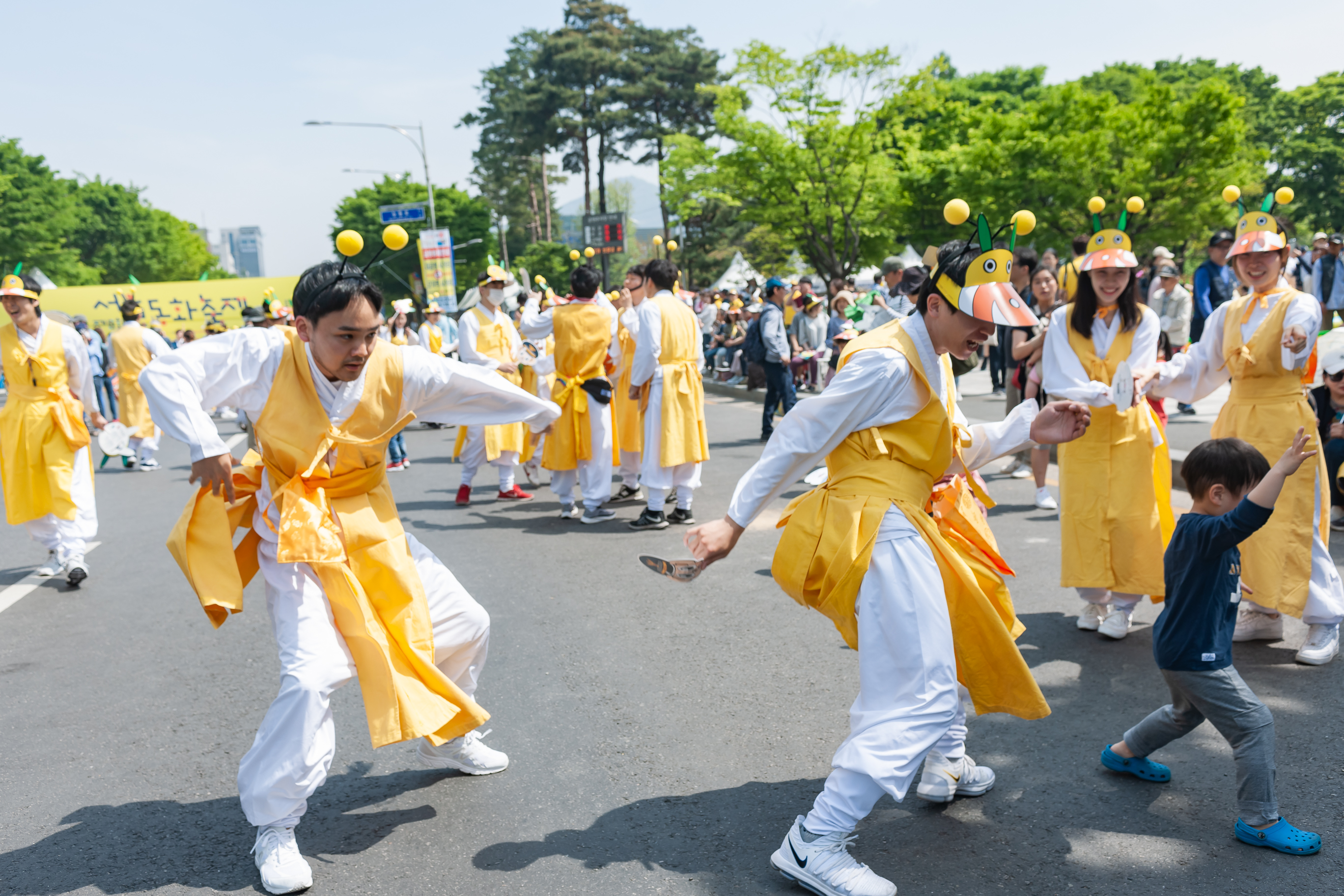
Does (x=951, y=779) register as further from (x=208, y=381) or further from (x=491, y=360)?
(x=491, y=360)

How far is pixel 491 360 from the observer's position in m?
9.52

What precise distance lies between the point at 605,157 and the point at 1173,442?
4158 cm

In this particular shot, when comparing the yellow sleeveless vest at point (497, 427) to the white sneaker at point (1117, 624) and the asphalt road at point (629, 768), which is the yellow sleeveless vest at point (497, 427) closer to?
the asphalt road at point (629, 768)

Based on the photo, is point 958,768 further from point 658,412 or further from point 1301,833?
point 658,412

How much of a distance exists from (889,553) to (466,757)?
5.86ft

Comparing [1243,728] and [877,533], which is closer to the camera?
[877,533]

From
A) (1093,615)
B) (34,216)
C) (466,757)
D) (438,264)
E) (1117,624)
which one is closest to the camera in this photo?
(466,757)

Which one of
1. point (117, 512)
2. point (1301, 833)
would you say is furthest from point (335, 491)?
point (117, 512)

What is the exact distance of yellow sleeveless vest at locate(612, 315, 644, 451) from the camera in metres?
8.64

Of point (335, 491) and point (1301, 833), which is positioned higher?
point (335, 491)

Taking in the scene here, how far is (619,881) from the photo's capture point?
2898 millimetres

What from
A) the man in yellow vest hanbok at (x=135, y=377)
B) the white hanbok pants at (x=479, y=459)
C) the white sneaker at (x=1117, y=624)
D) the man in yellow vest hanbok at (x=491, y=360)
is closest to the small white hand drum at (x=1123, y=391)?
the white sneaker at (x=1117, y=624)

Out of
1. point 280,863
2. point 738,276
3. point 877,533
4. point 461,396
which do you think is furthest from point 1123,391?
point 738,276

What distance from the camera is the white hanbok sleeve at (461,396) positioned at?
3.32 meters
